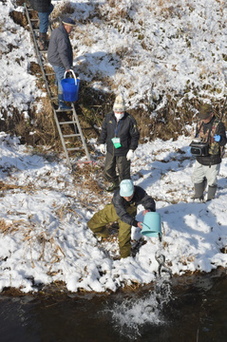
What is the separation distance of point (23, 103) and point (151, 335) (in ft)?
22.2

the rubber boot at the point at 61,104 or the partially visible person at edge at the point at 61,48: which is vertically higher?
the partially visible person at edge at the point at 61,48

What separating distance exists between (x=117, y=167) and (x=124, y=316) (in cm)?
333

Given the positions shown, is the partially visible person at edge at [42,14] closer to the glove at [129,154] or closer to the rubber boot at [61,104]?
the rubber boot at [61,104]

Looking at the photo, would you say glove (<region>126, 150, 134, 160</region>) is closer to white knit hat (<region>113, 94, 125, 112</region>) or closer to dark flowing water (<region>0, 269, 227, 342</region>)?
white knit hat (<region>113, 94, 125, 112</region>)

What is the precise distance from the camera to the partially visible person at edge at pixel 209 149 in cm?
621

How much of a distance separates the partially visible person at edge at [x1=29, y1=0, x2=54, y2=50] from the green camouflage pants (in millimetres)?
6077

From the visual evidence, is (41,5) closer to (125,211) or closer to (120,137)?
(120,137)

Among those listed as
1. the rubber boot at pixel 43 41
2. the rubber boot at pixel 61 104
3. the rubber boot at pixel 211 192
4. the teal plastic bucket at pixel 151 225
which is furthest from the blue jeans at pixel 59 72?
the teal plastic bucket at pixel 151 225

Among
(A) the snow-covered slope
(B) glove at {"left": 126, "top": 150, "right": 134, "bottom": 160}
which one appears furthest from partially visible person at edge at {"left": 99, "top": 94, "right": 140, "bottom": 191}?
(A) the snow-covered slope

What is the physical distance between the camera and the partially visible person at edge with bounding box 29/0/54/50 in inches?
351

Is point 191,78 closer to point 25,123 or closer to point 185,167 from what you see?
point 185,167

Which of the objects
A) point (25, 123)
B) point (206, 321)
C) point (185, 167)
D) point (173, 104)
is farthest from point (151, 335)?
point (173, 104)

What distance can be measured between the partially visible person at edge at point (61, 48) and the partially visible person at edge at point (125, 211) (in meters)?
3.81

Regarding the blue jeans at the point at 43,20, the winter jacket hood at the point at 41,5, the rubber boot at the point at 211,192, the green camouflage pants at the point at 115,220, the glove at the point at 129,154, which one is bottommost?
the rubber boot at the point at 211,192
